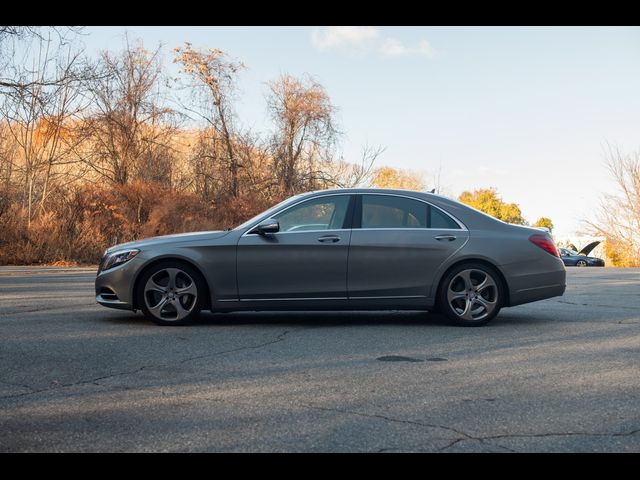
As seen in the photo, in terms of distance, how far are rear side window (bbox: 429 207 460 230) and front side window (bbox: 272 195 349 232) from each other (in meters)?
1.03

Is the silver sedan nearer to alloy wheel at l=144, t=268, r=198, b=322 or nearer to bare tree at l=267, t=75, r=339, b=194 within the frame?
alloy wheel at l=144, t=268, r=198, b=322

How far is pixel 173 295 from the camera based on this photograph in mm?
8859

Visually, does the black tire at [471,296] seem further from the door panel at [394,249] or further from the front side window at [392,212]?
the front side window at [392,212]

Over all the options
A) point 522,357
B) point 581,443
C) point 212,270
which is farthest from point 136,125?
point 581,443

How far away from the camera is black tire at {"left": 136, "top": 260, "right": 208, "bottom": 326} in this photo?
882 cm

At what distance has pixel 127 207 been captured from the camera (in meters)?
28.9

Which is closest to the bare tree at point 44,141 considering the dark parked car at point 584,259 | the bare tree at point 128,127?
the bare tree at point 128,127

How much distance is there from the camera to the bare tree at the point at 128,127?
114 ft

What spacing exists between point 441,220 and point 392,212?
584mm

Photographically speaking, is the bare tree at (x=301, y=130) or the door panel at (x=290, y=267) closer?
the door panel at (x=290, y=267)

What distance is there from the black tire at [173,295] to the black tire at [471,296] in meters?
2.73

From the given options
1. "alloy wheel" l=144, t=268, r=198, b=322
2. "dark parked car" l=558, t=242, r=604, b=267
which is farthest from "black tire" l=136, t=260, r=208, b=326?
"dark parked car" l=558, t=242, r=604, b=267

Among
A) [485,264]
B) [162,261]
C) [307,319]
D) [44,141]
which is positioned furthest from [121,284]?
[44,141]
